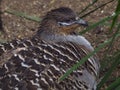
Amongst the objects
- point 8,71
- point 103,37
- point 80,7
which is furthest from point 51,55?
point 80,7

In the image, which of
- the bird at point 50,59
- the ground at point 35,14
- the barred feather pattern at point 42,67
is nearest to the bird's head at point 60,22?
the bird at point 50,59

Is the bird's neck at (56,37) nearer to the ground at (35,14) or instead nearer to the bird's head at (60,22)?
the bird's head at (60,22)

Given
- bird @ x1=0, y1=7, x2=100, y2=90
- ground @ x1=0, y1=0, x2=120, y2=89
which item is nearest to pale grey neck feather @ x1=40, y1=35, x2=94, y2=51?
bird @ x1=0, y1=7, x2=100, y2=90

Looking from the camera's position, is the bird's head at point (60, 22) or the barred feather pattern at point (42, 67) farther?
the bird's head at point (60, 22)

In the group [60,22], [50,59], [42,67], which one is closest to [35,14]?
[60,22]

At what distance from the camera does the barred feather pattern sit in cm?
352

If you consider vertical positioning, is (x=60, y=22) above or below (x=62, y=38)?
above

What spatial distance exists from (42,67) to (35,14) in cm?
241

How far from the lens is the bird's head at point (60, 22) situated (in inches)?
163

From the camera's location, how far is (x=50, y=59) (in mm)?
3734

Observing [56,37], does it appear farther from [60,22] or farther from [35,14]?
[35,14]

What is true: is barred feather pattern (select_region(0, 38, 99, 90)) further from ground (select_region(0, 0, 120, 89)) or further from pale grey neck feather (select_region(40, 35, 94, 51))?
ground (select_region(0, 0, 120, 89))

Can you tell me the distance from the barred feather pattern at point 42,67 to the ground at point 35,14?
1356 mm

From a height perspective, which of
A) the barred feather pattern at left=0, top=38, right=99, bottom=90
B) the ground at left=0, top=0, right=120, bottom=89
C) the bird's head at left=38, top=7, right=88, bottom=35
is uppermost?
the ground at left=0, top=0, right=120, bottom=89
